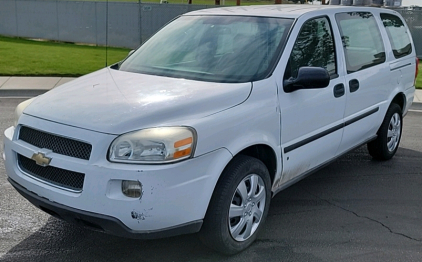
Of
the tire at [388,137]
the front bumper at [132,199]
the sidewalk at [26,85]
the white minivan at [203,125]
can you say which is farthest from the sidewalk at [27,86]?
the front bumper at [132,199]

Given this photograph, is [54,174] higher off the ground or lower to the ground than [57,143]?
lower

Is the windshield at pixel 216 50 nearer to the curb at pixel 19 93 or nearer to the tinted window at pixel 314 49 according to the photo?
the tinted window at pixel 314 49

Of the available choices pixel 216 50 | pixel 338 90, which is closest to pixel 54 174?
pixel 216 50

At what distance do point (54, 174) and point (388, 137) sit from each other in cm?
421

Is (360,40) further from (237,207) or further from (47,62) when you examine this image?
(47,62)

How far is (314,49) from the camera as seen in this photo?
4504mm

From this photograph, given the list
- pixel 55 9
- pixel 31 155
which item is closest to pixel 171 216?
pixel 31 155

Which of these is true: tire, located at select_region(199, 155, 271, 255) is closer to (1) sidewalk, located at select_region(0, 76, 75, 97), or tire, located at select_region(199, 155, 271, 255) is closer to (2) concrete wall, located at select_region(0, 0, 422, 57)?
(1) sidewalk, located at select_region(0, 76, 75, 97)

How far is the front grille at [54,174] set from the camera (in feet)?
10.5

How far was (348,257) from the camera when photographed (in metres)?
3.81

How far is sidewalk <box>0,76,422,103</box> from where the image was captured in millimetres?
10047

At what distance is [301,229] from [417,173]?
2.33 meters

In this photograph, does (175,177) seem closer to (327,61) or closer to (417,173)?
(327,61)

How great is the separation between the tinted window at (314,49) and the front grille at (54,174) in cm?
183
